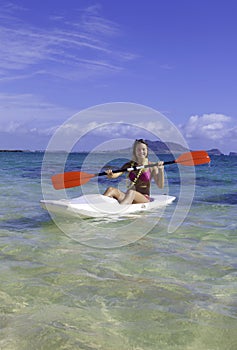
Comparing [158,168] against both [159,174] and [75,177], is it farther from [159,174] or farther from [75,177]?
[75,177]

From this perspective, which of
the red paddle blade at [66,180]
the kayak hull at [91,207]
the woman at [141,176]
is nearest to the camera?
the kayak hull at [91,207]

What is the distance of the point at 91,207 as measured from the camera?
7.41 meters

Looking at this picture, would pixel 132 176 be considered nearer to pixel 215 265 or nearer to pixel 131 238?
pixel 131 238

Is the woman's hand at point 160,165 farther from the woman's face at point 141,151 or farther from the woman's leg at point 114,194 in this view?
the woman's leg at point 114,194

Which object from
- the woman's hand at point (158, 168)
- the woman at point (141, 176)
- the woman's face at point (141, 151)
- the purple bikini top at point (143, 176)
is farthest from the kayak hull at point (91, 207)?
the woman's face at point (141, 151)

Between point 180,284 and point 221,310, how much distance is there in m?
0.69

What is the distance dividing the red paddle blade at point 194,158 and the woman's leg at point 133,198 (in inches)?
59.4

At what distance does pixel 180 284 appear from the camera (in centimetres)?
407

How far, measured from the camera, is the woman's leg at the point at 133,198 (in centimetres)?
807

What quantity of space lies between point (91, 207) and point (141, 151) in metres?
1.80

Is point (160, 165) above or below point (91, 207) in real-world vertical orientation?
above

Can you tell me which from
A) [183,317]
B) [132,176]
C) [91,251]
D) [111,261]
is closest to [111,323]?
[183,317]

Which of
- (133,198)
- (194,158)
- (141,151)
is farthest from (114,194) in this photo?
(194,158)

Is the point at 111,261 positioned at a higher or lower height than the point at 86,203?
lower
